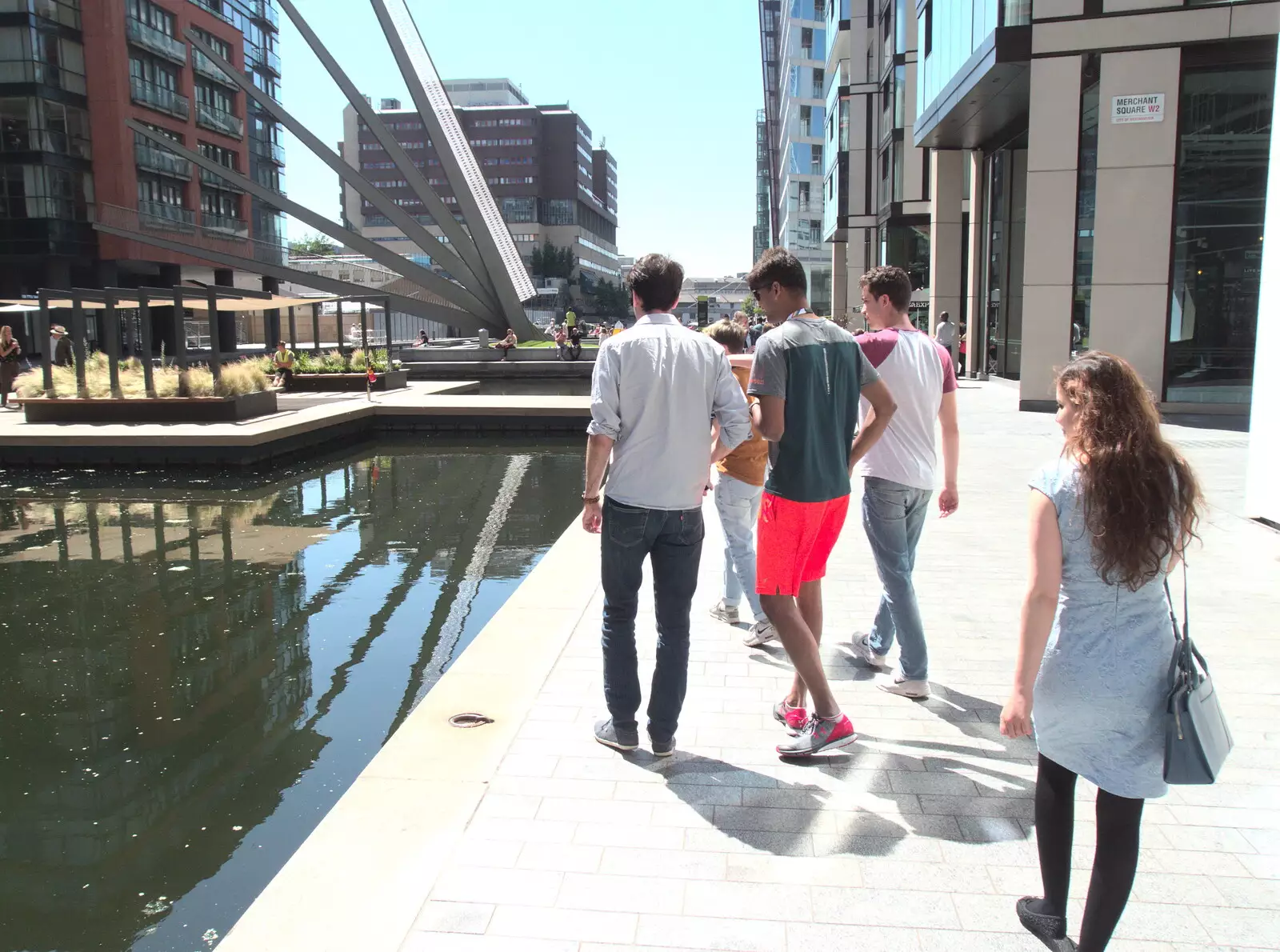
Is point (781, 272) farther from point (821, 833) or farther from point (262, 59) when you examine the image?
point (262, 59)

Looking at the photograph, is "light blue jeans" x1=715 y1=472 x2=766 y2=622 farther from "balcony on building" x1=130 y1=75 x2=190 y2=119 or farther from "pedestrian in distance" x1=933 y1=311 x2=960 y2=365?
"balcony on building" x1=130 y1=75 x2=190 y2=119

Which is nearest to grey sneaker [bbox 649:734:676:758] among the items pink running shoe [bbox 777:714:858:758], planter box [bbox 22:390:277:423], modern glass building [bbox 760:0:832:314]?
pink running shoe [bbox 777:714:858:758]

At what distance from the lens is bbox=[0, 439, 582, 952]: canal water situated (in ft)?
11.8

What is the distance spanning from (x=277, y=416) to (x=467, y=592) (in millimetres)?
10508

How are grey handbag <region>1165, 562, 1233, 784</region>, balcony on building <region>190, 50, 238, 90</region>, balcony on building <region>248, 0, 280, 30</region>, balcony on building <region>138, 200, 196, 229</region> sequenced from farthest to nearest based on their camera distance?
balcony on building <region>248, 0, 280, 30</region>, balcony on building <region>190, 50, 238, 90</region>, balcony on building <region>138, 200, 196, 229</region>, grey handbag <region>1165, 562, 1233, 784</region>

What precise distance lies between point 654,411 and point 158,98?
A: 53.1 meters

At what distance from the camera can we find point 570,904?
9.19 ft

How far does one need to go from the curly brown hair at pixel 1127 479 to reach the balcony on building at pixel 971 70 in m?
16.1

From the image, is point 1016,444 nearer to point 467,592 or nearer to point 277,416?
point 467,592

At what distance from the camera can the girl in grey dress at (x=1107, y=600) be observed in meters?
2.33

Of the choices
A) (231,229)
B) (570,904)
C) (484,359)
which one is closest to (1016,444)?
(570,904)

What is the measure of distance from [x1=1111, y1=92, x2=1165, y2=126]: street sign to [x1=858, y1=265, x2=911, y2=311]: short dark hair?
13.6 metres

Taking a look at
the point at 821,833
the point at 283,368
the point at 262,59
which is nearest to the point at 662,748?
the point at 821,833

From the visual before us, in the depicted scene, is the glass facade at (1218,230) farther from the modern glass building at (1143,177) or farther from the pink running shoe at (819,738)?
the pink running shoe at (819,738)
